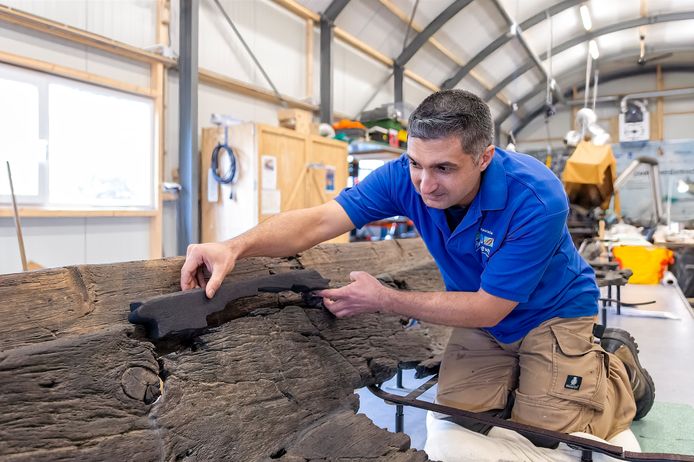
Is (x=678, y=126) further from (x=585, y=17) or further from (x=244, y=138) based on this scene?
(x=244, y=138)

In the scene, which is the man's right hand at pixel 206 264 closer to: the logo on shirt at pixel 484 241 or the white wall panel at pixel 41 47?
the logo on shirt at pixel 484 241

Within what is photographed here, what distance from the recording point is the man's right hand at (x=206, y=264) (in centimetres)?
151

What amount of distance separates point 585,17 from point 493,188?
1032cm

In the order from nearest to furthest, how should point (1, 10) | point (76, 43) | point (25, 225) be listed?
point (1, 10), point (25, 225), point (76, 43)

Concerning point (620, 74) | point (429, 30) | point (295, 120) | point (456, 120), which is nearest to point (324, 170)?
point (295, 120)

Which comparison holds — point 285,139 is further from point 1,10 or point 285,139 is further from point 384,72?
point 384,72

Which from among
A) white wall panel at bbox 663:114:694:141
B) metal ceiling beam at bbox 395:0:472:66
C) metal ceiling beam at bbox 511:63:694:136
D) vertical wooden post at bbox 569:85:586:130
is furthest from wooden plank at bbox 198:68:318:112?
white wall panel at bbox 663:114:694:141

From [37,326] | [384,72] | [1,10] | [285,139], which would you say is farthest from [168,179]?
[384,72]

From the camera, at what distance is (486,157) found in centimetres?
175

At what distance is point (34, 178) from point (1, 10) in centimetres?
116

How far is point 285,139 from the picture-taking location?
5.30 m

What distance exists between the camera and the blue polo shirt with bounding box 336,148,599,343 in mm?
1694

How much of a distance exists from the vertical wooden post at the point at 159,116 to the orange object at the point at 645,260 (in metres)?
5.42

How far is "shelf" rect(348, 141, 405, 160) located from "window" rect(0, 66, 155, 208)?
2.78 m
